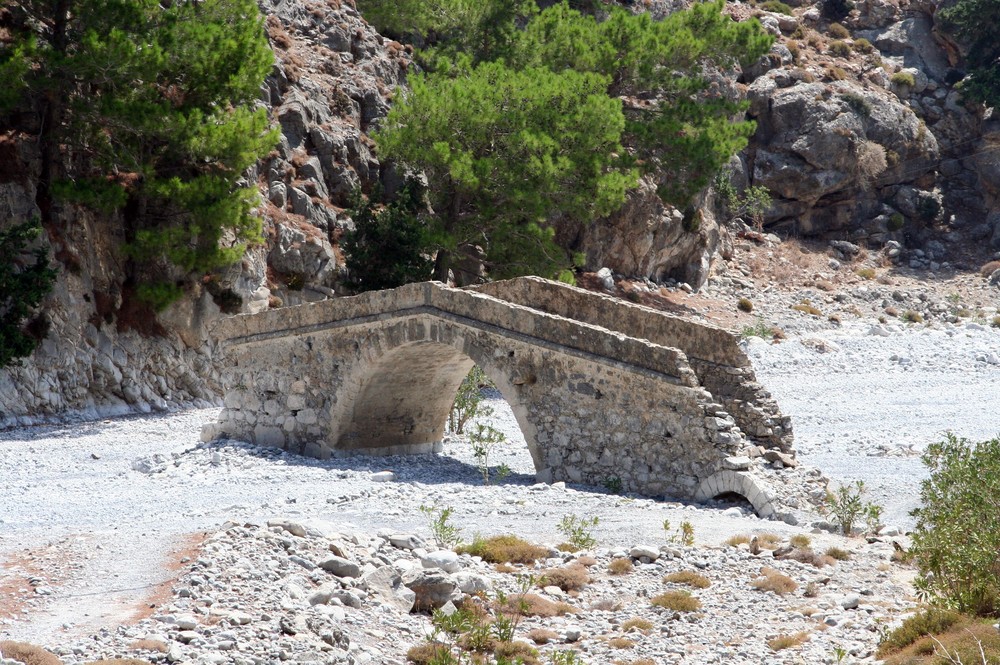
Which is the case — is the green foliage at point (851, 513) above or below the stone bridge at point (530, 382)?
below

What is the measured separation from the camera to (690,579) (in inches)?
444

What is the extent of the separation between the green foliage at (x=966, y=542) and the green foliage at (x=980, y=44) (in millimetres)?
45700

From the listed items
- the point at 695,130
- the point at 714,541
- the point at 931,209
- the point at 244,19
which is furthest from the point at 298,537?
the point at 931,209

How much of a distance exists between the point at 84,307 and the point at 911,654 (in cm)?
2105

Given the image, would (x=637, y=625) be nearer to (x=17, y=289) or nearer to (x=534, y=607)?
(x=534, y=607)

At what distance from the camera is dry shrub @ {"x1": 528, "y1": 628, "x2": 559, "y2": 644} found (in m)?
9.79

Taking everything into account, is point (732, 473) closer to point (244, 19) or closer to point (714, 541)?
point (714, 541)

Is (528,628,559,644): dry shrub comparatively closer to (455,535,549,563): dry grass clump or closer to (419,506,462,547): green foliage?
(455,535,549,563): dry grass clump

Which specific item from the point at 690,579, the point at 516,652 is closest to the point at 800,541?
the point at 690,579

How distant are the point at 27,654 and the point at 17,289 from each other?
16.3m

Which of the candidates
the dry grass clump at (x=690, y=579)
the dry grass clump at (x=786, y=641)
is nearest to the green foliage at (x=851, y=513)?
the dry grass clump at (x=690, y=579)

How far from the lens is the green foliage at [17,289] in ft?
73.9

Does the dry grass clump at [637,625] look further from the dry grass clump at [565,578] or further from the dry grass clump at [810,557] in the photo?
the dry grass clump at [810,557]

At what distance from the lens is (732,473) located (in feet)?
46.4
